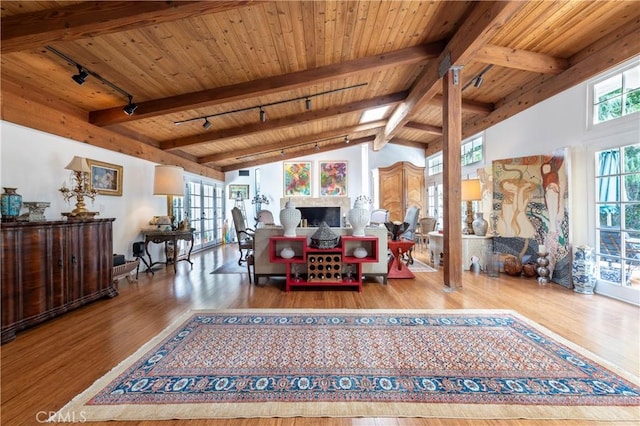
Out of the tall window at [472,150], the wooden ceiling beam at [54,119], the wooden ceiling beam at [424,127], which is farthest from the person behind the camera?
the wooden ceiling beam at [424,127]

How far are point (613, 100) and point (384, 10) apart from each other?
2937 mm

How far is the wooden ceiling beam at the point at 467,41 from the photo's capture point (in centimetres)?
251

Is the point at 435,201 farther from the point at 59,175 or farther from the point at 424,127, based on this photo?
the point at 59,175

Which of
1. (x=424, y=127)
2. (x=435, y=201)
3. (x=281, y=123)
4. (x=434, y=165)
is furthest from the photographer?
(x=434, y=165)

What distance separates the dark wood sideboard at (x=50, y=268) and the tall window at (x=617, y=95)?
626cm

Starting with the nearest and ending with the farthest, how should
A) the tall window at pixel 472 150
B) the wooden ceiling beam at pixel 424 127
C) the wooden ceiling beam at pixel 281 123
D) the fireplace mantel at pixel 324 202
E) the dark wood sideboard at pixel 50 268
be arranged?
the dark wood sideboard at pixel 50 268 < the wooden ceiling beam at pixel 281 123 < the tall window at pixel 472 150 < the wooden ceiling beam at pixel 424 127 < the fireplace mantel at pixel 324 202

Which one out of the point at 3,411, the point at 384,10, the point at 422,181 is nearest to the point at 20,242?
the point at 3,411

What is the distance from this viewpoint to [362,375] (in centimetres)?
172

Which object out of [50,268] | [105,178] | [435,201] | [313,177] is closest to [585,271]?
[435,201]

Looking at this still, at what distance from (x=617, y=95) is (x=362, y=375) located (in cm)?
425

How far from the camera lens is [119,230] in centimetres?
423

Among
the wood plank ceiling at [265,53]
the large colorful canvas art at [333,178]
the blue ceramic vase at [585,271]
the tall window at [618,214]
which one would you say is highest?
the wood plank ceiling at [265,53]

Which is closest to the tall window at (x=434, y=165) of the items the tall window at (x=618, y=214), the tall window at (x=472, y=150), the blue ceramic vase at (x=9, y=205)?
the tall window at (x=472, y=150)

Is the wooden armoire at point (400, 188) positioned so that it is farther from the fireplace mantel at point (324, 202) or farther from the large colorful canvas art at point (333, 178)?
the large colorful canvas art at point (333, 178)
